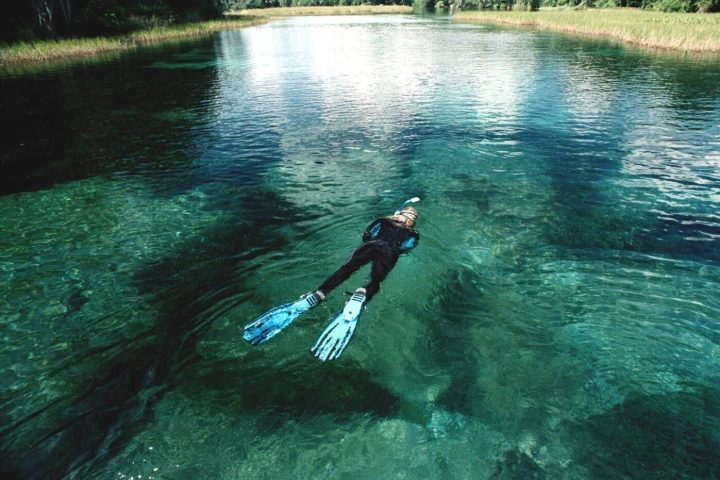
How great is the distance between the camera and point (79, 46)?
164 ft

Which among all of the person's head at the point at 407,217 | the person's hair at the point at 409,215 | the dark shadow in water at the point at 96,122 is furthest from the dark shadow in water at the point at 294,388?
the dark shadow in water at the point at 96,122

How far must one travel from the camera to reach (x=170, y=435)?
625 cm

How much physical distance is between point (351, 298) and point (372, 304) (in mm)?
957

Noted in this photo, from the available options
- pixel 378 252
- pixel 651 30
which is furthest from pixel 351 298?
pixel 651 30

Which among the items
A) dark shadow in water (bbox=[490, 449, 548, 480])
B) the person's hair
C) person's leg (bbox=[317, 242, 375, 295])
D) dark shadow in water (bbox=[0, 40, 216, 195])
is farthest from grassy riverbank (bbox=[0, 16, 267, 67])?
dark shadow in water (bbox=[490, 449, 548, 480])

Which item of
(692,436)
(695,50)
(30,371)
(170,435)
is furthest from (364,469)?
(695,50)

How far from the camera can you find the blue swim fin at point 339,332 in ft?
24.4

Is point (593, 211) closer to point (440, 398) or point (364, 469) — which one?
point (440, 398)

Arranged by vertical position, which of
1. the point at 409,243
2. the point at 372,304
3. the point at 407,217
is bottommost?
the point at 372,304

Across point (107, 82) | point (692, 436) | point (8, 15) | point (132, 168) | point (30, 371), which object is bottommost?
point (692, 436)

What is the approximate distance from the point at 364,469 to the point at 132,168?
1685 cm

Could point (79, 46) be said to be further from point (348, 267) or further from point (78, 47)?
Answer: point (348, 267)

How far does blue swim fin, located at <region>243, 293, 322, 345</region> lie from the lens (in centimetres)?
784

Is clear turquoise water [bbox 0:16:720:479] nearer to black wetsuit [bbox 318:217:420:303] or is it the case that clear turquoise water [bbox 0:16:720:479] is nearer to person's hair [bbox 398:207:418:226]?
black wetsuit [bbox 318:217:420:303]
